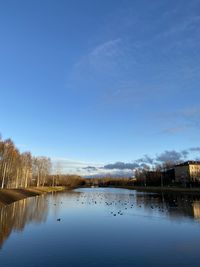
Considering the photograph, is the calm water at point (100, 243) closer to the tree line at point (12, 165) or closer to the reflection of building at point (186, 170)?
the tree line at point (12, 165)

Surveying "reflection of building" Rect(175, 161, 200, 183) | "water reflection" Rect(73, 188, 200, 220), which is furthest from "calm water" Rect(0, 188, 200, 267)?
"reflection of building" Rect(175, 161, 200, 183)

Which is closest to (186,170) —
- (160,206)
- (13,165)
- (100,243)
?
(13,165)

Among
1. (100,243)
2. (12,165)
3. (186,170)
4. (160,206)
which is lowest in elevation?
(100,243)

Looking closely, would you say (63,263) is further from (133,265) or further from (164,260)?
(164,260)

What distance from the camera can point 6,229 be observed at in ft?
98.0

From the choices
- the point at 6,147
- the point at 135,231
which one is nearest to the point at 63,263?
the point at 135,231

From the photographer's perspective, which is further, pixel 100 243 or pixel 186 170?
pixel 186 170

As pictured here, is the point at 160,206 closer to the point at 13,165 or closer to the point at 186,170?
the point at 13,165

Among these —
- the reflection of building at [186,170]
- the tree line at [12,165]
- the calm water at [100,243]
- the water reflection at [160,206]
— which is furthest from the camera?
the reflection of building at [186,170]

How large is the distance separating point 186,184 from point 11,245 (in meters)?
109

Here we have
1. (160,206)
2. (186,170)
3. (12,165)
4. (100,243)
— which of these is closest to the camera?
(100,243)

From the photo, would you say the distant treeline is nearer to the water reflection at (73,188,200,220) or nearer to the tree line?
the tree line

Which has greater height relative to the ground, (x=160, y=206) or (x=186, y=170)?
(x=186, y=170)

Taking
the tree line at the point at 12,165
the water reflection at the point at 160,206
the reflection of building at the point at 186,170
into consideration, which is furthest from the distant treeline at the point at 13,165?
the reflection of building at the point at 186,170
